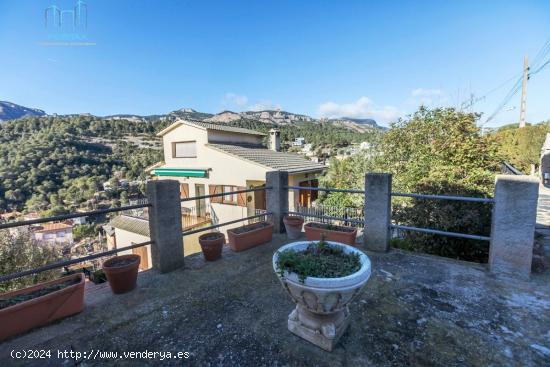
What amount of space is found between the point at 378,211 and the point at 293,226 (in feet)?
5.04

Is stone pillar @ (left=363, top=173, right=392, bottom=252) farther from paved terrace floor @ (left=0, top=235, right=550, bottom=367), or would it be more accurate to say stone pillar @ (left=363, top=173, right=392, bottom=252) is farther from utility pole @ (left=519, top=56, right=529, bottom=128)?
utility pole @ (left=519, top=56, right=529, bottom=128)

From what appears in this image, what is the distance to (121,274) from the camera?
8.70 feet

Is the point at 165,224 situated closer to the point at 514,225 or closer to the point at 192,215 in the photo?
the point at 514,225

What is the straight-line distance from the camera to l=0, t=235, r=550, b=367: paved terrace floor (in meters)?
1.75

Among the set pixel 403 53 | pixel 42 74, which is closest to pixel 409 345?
pixel 403 53

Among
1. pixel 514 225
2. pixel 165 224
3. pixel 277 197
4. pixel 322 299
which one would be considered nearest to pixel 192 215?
pixel 277 197

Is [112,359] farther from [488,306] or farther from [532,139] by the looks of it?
[532,139]

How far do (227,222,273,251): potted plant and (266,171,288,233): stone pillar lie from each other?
0.47 m

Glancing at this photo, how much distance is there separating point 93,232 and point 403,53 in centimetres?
2384

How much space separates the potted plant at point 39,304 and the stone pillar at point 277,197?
3129 millimetres

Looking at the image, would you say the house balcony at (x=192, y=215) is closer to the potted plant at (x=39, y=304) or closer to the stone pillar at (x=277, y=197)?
the stone pillar at (x=277, y=197)

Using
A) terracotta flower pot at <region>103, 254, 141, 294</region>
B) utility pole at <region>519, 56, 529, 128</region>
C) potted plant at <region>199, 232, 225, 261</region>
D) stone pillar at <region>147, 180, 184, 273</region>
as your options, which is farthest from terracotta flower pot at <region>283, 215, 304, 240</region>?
utility pole at <region>519, 56, 529, 128</region>

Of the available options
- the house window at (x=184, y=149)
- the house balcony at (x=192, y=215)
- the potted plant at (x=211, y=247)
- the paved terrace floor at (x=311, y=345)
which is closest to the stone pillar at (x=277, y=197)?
the potted plant at (x=211, y=247)

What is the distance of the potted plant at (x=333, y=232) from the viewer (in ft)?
12.7
